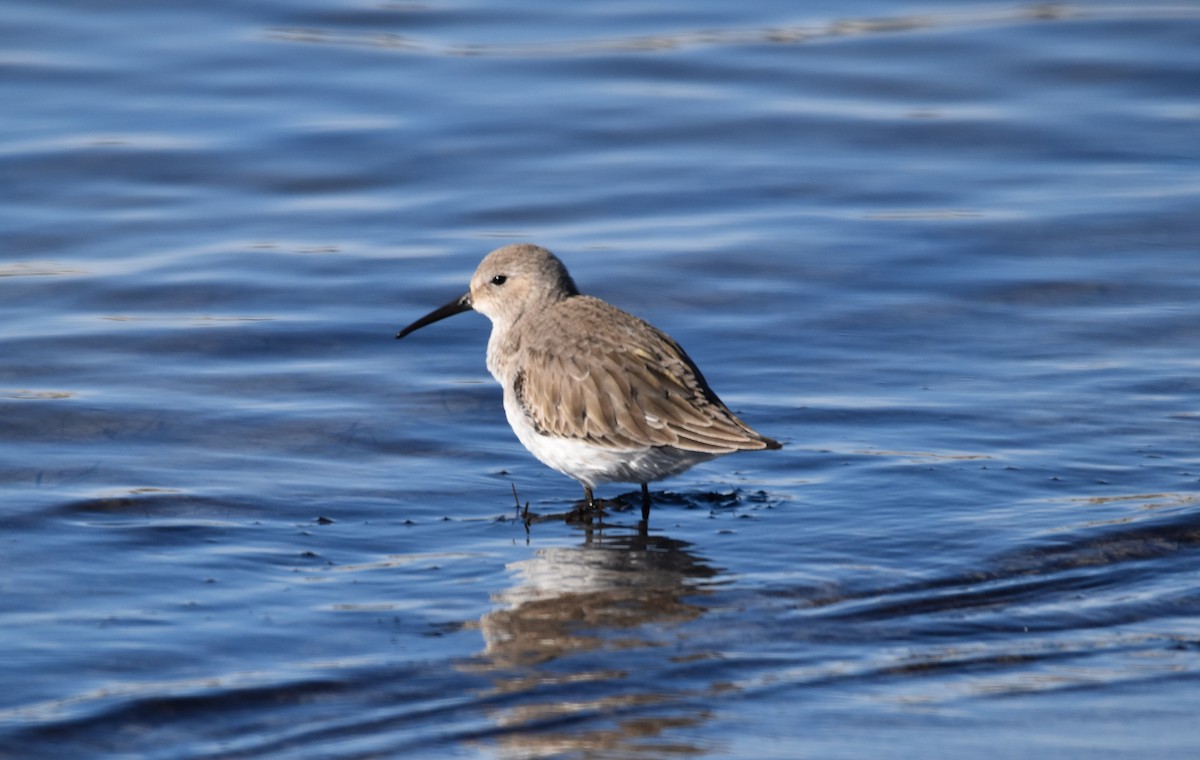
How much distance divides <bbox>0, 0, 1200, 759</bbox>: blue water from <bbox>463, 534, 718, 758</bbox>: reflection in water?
23 mm

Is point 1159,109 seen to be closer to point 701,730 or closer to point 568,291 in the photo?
point 568,291

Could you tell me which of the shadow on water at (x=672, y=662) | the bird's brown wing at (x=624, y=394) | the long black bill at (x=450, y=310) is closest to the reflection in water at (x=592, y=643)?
the shadow on water at (x=672, y=662)

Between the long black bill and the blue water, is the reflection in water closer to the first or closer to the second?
the blue water

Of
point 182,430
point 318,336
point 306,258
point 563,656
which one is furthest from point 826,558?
point 306,258

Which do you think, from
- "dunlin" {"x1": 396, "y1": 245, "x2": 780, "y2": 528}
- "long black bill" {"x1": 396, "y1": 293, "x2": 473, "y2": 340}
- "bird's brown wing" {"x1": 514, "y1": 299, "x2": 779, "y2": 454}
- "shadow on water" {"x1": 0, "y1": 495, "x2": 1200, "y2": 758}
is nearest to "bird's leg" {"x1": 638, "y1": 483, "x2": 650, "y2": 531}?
"dunlin" {"x1": 396, "y1": 245, "x2": 780, "y2": 528}

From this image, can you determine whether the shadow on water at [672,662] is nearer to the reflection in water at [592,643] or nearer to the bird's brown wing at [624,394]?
the reflection in water at [592,643]

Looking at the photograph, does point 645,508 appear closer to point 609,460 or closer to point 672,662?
point 609,460

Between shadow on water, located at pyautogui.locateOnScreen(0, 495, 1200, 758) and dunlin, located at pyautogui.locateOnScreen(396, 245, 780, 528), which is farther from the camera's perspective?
dunlin, located at pyautogui.locateOnScreen(396, 245, 780, 528)

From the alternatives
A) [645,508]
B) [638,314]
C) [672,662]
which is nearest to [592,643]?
[672,662]

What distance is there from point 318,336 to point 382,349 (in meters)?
0.45

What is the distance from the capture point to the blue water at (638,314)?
5.93 metres

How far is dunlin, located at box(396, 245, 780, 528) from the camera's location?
7.62 meters

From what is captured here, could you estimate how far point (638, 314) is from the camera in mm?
11289

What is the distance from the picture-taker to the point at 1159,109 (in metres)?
15.4
